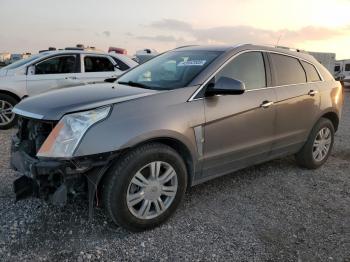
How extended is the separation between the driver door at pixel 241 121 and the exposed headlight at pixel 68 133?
1.15m

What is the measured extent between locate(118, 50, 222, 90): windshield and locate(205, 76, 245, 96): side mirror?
0.26 m

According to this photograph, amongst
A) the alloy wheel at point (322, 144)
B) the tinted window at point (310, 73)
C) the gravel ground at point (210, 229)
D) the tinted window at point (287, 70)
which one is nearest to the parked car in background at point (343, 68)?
the alloy wheel at point (322, 144)

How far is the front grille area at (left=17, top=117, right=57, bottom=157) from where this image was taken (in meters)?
3.21

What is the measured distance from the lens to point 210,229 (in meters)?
3.50

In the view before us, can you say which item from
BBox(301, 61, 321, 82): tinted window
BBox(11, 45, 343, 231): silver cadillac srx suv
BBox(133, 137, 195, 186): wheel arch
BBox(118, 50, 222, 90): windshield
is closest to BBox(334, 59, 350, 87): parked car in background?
BBox(301, 61, 321, 82): tinted window

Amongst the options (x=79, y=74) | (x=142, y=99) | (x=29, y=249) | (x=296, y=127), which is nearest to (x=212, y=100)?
(x=142, y=99)

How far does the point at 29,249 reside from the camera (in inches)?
120

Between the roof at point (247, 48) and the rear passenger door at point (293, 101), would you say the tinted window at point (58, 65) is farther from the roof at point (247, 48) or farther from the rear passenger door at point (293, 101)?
the rear passenger door at point (293, 101)

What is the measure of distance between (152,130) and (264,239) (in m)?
1.38

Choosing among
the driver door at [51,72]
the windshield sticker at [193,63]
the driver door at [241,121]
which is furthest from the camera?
the driver door at [51,72]

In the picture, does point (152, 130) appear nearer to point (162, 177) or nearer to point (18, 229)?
point (162, 177)

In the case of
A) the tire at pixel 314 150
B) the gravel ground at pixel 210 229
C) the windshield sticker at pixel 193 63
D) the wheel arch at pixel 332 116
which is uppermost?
the windshield sticker at pixel 193 63

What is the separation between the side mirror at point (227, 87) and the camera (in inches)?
140

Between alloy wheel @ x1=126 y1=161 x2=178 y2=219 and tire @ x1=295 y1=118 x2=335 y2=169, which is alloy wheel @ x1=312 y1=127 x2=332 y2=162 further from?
alloy wheel @ x1=126 y1=161 x2=178 y2=219
